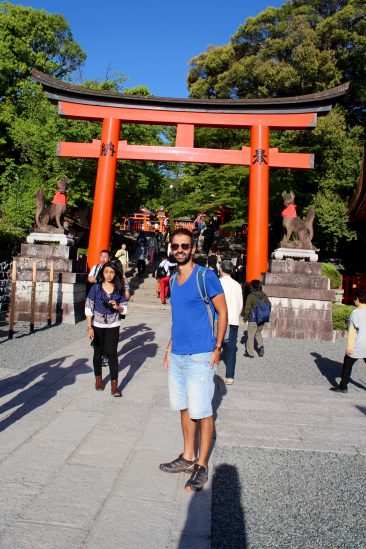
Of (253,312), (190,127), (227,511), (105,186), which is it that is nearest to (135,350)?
(253,312)

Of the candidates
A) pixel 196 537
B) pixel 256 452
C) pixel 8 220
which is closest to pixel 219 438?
pixel 256 452

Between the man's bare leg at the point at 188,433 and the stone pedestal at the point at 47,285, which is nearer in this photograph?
the man's bare leg at the point at 188,433

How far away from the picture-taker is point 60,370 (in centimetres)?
582

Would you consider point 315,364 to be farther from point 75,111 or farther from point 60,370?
point 75,111

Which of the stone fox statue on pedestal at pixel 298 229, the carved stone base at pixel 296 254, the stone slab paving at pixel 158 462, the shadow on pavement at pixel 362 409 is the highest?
the stone fox statue on pedestal at pixel 298 229

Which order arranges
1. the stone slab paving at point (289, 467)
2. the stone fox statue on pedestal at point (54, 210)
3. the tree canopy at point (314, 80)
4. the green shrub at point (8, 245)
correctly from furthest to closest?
the tree canopy at point (314, 80) → the green shrub at point (8, 245) → the stone fox statue on pedestal at point (54, 210) → the stone slab paving at point (289, 467)

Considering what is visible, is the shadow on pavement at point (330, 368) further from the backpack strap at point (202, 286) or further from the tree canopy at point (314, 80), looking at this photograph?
the tree canopy at point (314, 80)

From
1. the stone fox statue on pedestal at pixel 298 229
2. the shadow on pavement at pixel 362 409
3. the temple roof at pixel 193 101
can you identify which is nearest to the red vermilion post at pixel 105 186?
the temple roof at pixel 193 101

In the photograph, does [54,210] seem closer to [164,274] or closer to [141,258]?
[164,274]

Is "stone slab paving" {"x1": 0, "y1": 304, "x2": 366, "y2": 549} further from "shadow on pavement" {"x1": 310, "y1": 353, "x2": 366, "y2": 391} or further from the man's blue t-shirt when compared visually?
the man's blue t-shirt

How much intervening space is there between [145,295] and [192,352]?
11.5 meters

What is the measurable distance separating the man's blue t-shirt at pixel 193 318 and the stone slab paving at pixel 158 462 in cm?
91

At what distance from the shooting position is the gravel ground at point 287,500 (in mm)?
A: 2320

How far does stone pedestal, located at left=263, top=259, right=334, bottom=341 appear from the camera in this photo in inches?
390
